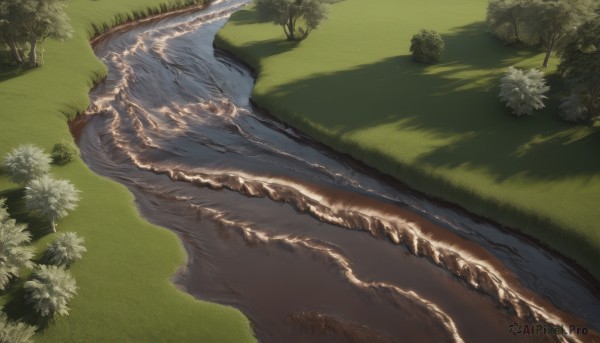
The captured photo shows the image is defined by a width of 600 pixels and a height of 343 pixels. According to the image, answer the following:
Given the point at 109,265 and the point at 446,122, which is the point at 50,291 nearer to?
the point at 109,265

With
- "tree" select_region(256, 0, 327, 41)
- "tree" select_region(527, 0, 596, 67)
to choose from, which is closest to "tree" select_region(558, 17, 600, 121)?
"tree" select_region(527, 0, 596, 67)

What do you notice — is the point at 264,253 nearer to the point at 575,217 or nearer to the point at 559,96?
the point at 575,217

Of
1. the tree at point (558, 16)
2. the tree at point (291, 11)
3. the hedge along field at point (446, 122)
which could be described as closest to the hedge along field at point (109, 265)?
the hedge along field at point (446, 122)

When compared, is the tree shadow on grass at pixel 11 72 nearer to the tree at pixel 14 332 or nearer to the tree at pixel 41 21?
the tree at pixel 41 21

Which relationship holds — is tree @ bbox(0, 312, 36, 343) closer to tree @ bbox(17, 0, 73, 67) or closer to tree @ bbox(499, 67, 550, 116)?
tree @ bbox(17, 0, 73, 67)

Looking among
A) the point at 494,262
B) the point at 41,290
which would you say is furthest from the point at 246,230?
the point at 494,262
